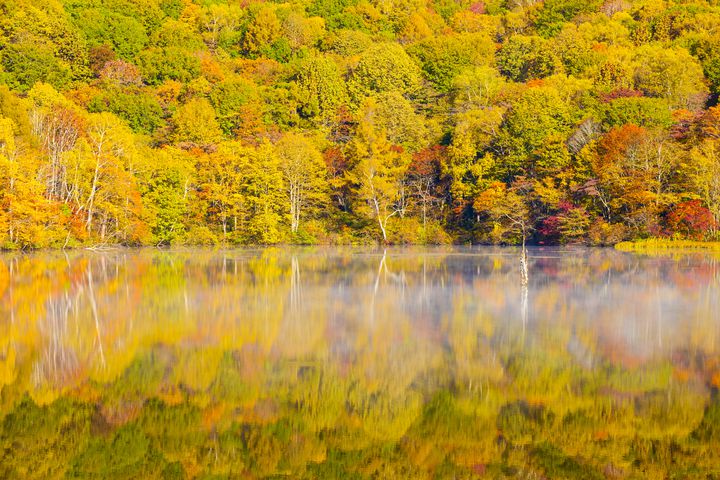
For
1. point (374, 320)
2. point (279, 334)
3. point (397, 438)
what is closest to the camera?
A: point (397, 438)

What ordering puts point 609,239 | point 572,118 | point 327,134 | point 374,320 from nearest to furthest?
point 374,320 → point 609,239 → point 572,118 → point 327,134

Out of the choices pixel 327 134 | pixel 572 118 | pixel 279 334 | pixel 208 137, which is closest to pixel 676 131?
pixel 572 118

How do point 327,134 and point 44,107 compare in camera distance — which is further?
point 327,134

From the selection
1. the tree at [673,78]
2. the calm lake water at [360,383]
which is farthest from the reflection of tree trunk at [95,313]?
the tree at [673,78]

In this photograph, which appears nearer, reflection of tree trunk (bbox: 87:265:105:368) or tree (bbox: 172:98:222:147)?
reflection of tree trunk (bbox: 87:265:105:368)

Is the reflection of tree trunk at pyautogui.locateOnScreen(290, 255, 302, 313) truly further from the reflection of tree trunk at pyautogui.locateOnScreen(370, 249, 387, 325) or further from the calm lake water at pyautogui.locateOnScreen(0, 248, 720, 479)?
the reflection of tree trunk at pyautogui.locateOnScreen(370, 249, 387, 325)

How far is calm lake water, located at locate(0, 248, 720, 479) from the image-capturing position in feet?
29.0

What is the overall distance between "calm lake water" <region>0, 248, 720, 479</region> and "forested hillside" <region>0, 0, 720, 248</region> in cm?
2619

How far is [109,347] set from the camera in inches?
571

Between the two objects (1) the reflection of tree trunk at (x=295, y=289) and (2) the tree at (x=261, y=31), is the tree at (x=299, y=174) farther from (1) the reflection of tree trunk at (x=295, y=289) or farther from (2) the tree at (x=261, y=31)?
(2) the tree at (x=261, y=31)

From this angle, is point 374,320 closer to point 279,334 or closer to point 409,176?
point 279,334

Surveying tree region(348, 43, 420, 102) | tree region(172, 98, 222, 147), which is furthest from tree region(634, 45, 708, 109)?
tree region(172, 98, 222, 147)

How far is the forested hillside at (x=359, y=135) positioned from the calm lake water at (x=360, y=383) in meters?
26.2

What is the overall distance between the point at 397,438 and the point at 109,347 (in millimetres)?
6783
